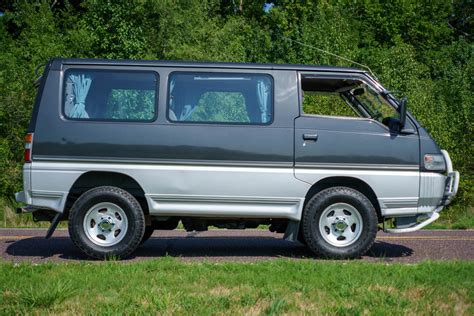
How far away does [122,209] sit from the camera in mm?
8242

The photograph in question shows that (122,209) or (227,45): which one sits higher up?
(227,45)

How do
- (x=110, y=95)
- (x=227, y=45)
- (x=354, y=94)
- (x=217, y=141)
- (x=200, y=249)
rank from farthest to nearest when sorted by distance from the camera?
1. (x=227, y=45)
2. (x=200, y=249)
3. (x=354, y=94)
4. (x=110, y=95)
5. (x=217, y=141)

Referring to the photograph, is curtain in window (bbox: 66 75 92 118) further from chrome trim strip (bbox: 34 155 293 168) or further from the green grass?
the green grass

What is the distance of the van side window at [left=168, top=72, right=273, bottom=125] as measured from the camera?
8336mm

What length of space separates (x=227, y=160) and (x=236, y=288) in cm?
236

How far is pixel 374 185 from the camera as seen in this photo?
27.2 feet

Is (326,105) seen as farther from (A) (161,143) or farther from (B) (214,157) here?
(A) (161,143)

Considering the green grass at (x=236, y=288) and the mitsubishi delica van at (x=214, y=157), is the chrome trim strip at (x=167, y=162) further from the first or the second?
the green grass at (x=236, y=288)

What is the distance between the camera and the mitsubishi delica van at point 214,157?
8180 millimetres

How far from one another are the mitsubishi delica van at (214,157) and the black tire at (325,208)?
0.01 metres

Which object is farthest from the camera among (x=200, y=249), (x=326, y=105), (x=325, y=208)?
(x=326, y=105)

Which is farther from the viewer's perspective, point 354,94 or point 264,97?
point 354,94

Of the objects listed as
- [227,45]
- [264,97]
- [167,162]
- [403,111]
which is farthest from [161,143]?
[227,45]

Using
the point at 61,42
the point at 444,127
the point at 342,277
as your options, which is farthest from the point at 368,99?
the point at 61,42
